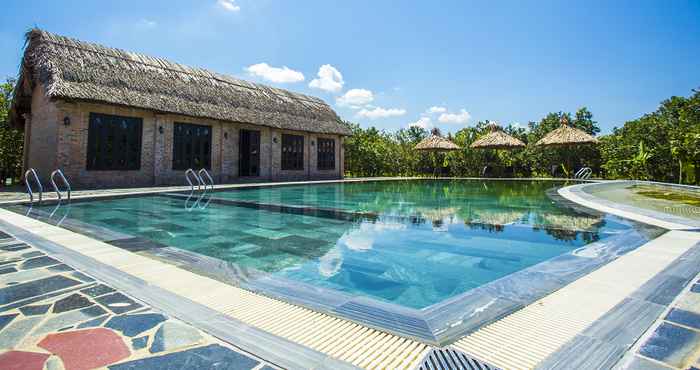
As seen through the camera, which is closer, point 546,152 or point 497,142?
point 497,142

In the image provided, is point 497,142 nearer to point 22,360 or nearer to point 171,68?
point 171,68

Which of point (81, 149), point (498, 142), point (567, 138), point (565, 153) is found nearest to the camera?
point (81, 149)

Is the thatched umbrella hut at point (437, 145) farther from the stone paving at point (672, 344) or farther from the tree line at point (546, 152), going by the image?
the stone paving at point (672, 344)

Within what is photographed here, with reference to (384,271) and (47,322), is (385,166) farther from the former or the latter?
(47,322)

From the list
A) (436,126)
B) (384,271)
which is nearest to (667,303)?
(384,271)

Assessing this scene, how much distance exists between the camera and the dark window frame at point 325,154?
70.9 ft

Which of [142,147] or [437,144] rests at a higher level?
[437,144]

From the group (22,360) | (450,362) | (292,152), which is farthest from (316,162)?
(450,362)

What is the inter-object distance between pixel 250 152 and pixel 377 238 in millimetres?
14830

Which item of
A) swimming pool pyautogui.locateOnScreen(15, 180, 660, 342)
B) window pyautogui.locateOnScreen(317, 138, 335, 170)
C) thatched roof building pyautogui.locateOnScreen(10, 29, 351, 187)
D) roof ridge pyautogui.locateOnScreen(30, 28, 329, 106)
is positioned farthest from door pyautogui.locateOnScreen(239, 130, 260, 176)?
swimming pool pyautogui.locateOnScreen(15, 180, 660, 342)

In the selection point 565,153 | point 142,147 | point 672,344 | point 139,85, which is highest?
point 139,85

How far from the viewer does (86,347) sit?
5.48ft

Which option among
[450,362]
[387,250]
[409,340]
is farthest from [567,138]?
[450,362]

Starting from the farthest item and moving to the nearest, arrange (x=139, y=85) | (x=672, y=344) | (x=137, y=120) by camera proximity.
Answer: (x=139, y=85) → (x=137, y=120) → (x=672, y=344)
